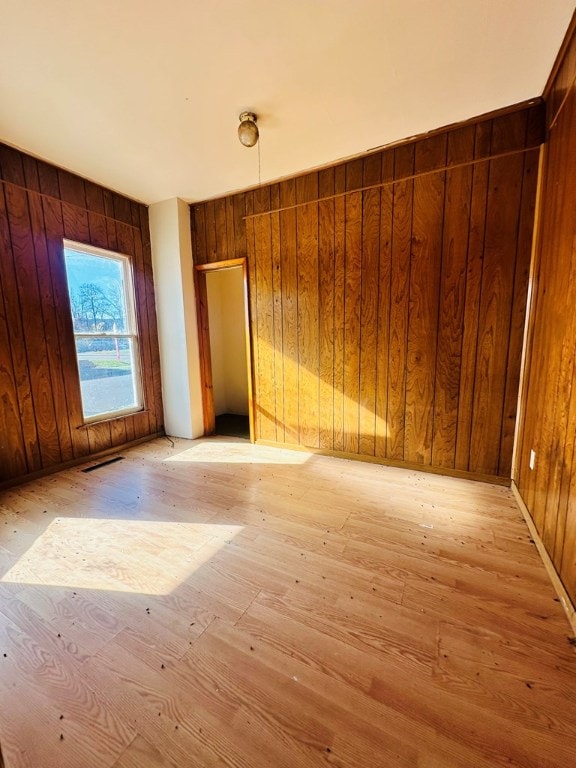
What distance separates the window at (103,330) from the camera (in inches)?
120

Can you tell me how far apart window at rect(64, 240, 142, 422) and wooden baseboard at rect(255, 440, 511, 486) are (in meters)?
1.70

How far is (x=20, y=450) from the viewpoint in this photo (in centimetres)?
265

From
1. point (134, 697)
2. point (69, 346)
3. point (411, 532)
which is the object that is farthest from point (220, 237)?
point (134, 697)

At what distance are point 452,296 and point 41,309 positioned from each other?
11.5ft

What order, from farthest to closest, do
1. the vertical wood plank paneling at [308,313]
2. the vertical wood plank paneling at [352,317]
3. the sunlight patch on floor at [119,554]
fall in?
the vertical wood plank paneling at [308,313] → the vertical wood plank paneling at [352,317] → the sunlight patch on floor at [119,554]

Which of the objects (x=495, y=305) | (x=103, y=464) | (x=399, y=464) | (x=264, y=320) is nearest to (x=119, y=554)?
(x=103, y=464)

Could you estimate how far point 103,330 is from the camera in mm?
3281

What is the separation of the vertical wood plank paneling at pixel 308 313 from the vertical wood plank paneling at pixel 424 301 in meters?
0.88

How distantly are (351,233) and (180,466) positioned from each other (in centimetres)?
269

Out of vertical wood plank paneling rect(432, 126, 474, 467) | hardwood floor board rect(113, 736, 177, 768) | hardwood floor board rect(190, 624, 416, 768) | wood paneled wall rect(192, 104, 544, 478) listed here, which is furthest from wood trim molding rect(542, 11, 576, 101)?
hardwood floor board rect(113, 736, 177, 768)

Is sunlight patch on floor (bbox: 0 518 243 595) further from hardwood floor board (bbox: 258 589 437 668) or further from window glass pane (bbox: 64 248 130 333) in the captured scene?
window glass pane (bbox: 64 248 130 333)

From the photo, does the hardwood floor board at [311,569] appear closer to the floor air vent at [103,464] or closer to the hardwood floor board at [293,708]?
the hardwood floor board at [293,708]

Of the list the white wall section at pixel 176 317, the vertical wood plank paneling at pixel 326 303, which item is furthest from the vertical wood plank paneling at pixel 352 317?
the white wall section at pixel 176 317

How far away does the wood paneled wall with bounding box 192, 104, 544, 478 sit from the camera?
7.57 ft
